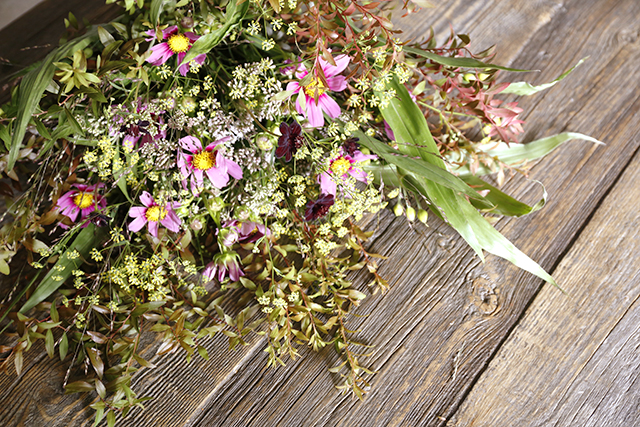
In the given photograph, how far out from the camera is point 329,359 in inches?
29.8

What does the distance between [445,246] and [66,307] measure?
0.67 meters

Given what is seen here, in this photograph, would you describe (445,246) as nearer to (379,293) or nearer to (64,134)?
(379,293)

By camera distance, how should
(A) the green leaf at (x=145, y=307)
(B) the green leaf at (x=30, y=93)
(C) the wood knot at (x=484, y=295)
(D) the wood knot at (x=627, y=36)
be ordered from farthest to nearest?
1. (D) the wood knot at (x=627, y=36)
2. (C) the wood knot at (x=484, y=295)
3. (A) the green leaf at (x=145, y=307)
4. (B) the green leaf at (x=30, y=93)

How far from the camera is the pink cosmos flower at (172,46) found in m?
0.67

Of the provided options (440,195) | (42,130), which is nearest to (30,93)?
(42,130)

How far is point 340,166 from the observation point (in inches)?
28.0

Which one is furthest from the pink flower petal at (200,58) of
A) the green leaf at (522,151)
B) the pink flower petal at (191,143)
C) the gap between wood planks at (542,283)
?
the gap between wood planks at (542,283)

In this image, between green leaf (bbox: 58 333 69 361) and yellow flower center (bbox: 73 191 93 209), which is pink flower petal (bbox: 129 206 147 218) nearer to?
yellow flower center (bbox: 73 191 93 209)

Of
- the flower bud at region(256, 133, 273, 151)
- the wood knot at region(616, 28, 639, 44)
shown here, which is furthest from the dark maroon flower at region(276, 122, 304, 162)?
the wood knot at region(616, 28, 639, 44)

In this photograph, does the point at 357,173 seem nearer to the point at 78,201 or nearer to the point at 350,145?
the point at 350,145

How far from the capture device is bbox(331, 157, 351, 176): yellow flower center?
706 mm

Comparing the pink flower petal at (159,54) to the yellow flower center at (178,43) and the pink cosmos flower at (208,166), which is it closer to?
the yellow flower center at (178,43)

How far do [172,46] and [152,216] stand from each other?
0.87 ft

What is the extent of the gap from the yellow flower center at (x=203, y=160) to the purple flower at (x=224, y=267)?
0.15 m
